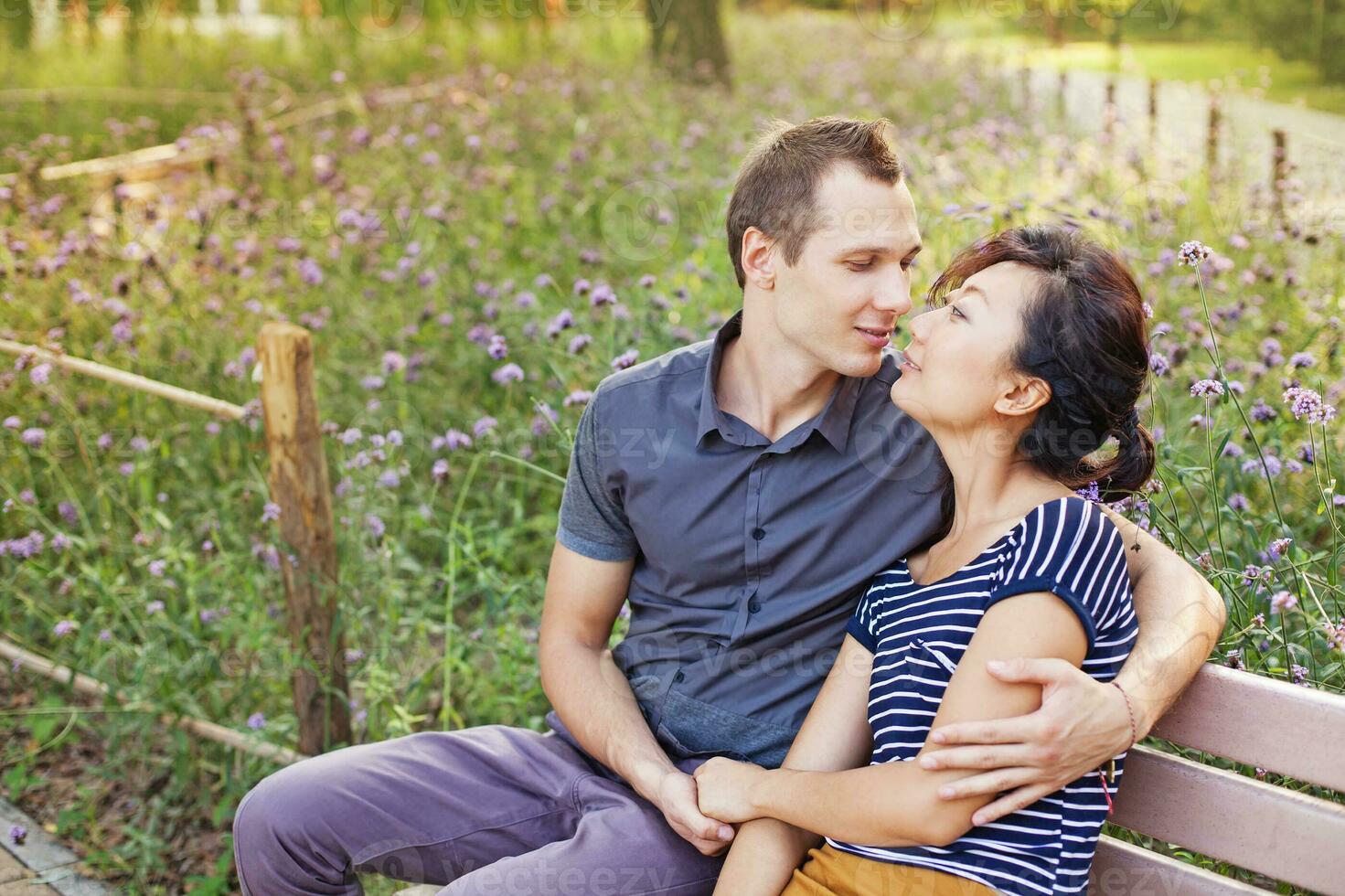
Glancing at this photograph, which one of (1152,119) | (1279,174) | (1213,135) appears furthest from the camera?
(1152,119)

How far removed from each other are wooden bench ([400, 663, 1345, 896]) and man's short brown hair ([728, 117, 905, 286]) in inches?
38.0

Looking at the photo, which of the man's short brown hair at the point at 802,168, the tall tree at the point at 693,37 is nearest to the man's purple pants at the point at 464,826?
the man's short brown hair at the point at 802,168

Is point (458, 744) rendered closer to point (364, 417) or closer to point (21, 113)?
point (364, 417)

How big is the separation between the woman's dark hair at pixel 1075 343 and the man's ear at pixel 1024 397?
11mm

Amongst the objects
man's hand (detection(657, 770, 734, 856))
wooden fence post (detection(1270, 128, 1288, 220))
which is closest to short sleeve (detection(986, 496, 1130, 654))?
man's hand (detection(657, 770, 734, 856))

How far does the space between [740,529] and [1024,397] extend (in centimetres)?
57

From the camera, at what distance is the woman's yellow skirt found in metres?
1.66

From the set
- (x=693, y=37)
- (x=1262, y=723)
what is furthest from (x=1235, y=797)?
(x=693, y=37)

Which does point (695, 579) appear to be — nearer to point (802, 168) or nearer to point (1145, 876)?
point (802, 168)

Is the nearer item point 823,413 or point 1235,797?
point 1235,797

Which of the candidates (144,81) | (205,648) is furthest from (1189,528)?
(144,81)

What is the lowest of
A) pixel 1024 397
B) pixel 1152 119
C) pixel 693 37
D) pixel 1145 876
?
pixel 1145 876

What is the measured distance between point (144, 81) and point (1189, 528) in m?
9.21

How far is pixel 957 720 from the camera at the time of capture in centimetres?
162
